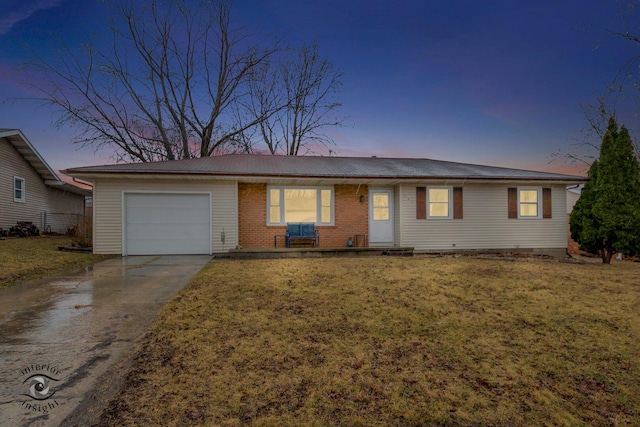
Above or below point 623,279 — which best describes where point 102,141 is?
above

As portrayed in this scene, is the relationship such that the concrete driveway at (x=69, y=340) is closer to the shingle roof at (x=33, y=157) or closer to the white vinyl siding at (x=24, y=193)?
the white vinyl siding at (x=24, y=193)

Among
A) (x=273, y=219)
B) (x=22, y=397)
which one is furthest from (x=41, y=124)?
(x=22, y=397)

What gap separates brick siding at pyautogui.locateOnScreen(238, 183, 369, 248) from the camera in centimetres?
1187

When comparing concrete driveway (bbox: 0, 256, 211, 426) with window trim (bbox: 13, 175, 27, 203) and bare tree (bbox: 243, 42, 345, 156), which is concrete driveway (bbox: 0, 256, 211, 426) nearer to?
window trim (bbox: 13, 175, 27, 203)

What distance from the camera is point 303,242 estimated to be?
481 inches

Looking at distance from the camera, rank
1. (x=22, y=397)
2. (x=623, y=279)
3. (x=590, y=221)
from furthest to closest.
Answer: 1. (x=590, y=221)
2. (x=623, y=279)
3. (x=22, y=397)

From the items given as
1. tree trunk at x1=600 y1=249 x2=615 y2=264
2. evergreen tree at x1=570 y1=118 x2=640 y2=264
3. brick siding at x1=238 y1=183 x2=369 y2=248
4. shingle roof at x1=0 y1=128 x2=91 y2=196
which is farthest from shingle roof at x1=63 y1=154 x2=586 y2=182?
shingle roof at x1=0 y1=128 x2=91 y2=196

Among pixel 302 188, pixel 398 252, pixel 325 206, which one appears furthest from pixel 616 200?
pixel 302 188

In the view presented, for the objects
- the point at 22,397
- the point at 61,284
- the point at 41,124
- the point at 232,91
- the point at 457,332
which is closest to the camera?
the point at 22,397

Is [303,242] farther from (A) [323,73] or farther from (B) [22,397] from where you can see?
(A) [323,73]

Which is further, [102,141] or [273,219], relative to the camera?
[102,141]

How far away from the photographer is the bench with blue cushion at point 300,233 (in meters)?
11.9

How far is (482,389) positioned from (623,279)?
23.4ft

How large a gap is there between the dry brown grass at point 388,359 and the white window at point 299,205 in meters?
6.49
